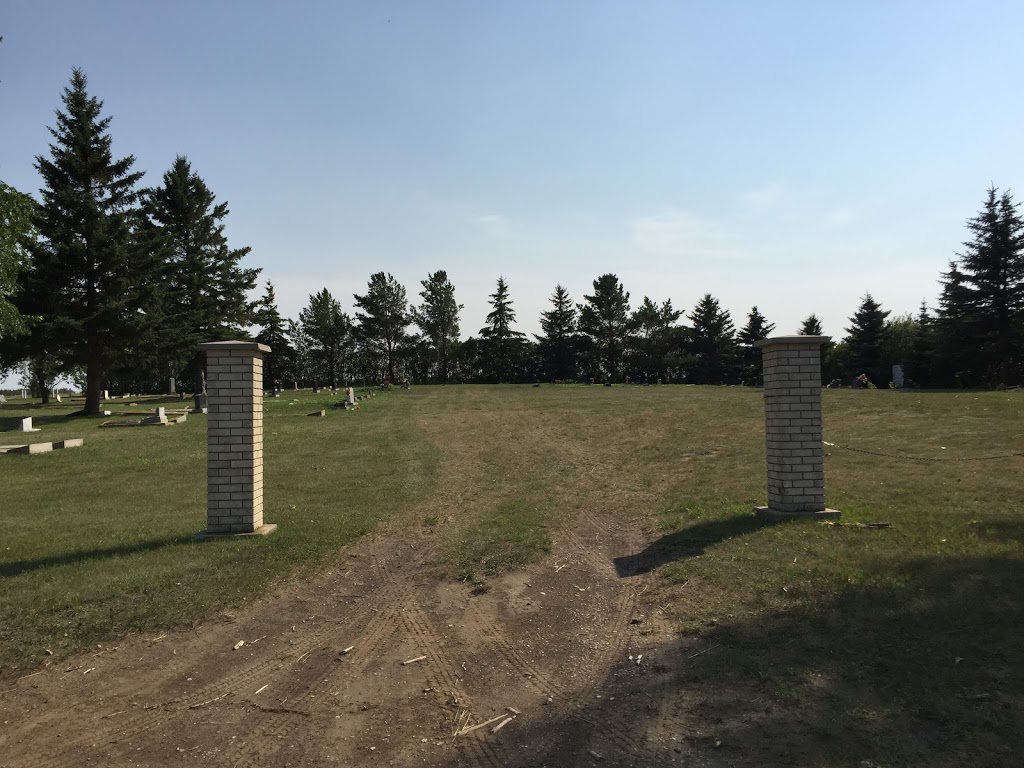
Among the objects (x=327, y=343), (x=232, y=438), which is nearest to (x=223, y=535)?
(x=232, y=438)

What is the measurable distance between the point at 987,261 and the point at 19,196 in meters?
45.2

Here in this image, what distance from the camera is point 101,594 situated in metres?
5.64

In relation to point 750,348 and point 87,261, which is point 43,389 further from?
point 750,348

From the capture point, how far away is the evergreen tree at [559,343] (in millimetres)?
61406

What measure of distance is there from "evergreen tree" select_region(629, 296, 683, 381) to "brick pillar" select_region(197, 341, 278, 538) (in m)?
54.7

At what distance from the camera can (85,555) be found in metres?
6.93

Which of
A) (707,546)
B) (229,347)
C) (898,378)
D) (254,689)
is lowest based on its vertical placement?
(254,689)

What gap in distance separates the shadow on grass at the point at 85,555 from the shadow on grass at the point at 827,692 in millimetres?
5507

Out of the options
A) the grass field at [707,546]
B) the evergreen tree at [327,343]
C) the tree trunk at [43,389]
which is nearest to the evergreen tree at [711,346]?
the evergreen tree at [327,343]

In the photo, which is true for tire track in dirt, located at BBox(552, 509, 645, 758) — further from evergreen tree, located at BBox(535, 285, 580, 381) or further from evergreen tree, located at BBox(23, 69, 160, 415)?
evergreen tree, located at BBox(535, 285, 580, 381)

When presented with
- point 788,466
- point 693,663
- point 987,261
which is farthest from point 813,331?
point 693,663

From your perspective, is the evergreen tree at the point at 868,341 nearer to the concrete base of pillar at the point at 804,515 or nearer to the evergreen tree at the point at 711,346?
the evergreen tree at the point at 711,346

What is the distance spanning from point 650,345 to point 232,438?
5652 centimetres

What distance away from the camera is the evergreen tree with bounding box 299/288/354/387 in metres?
67.7
